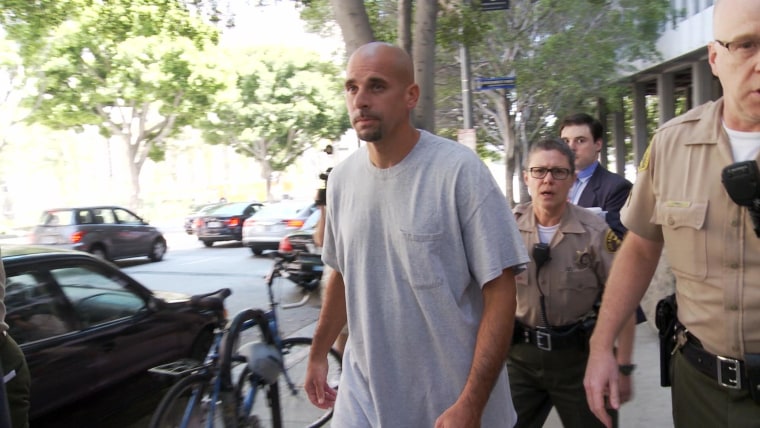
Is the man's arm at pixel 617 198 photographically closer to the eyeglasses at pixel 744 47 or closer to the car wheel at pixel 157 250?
the eyeglasses at pixel 744 47

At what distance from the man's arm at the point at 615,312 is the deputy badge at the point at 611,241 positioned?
743 millimetres

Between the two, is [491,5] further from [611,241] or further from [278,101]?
[278,101]

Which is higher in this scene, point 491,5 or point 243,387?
point 491,5

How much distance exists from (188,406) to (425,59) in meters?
3.27

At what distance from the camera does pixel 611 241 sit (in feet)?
9.40

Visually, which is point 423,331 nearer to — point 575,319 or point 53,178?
point 575,319

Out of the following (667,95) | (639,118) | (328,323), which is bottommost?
(328,323)

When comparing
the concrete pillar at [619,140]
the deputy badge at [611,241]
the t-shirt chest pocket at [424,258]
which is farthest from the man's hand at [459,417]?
the concrete pillar at [619,140]

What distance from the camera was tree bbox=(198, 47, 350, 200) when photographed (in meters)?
34.8

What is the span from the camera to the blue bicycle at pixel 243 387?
344cm

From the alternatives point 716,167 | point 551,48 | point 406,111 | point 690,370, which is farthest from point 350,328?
point 551,48

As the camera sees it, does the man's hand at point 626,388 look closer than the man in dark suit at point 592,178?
Yes

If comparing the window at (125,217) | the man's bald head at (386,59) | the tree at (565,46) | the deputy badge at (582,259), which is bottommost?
the window at (125,217)

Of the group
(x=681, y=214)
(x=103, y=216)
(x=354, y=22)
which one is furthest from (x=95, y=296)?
(x=103, y=216)
